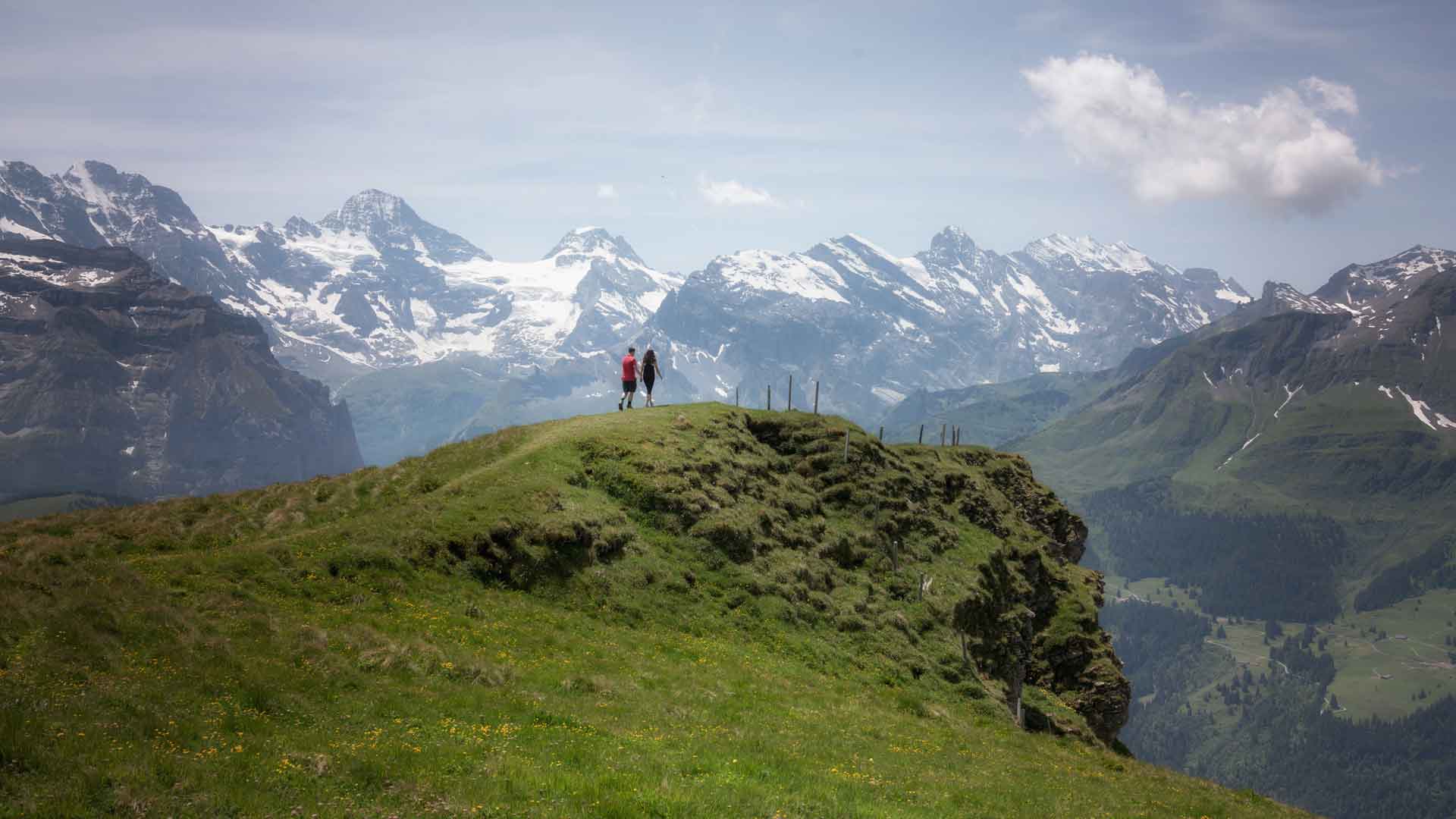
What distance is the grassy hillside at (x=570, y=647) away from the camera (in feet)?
57.2

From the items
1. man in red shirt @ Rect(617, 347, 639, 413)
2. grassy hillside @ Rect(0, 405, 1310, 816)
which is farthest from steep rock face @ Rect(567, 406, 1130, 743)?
man in red shirt @ Rect(617, 347, 639, 413)

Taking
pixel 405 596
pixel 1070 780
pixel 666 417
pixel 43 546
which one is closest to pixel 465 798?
pixel 405 596

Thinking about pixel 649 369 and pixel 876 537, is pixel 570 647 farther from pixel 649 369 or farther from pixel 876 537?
pixel 649 369

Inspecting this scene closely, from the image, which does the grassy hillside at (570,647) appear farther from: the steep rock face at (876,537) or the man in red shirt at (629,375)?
the man in red shirt at (629,375)

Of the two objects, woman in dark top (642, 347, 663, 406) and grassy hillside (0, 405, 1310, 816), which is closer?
grassy hillside (0, 405, 1310, 816)

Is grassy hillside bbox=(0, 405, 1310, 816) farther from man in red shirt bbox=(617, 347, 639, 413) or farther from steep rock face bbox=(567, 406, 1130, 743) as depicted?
man in red shirt bbox=(617, 347, 639, 413)

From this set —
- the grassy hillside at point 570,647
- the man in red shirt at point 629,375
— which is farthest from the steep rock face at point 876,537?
the man in red shirt at point 629,375

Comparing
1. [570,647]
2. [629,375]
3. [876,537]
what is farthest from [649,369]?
[570,647]

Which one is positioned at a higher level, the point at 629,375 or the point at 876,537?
the point at 629,375

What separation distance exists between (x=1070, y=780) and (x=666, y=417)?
1359 inches

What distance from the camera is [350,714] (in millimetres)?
20922

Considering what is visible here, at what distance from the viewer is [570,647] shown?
103 feet

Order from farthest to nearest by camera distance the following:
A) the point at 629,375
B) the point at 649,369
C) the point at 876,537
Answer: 1. the point at 629,375
2. the point at 649,369
3. the point at 876,537

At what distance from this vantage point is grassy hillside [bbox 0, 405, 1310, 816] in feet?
57.2
